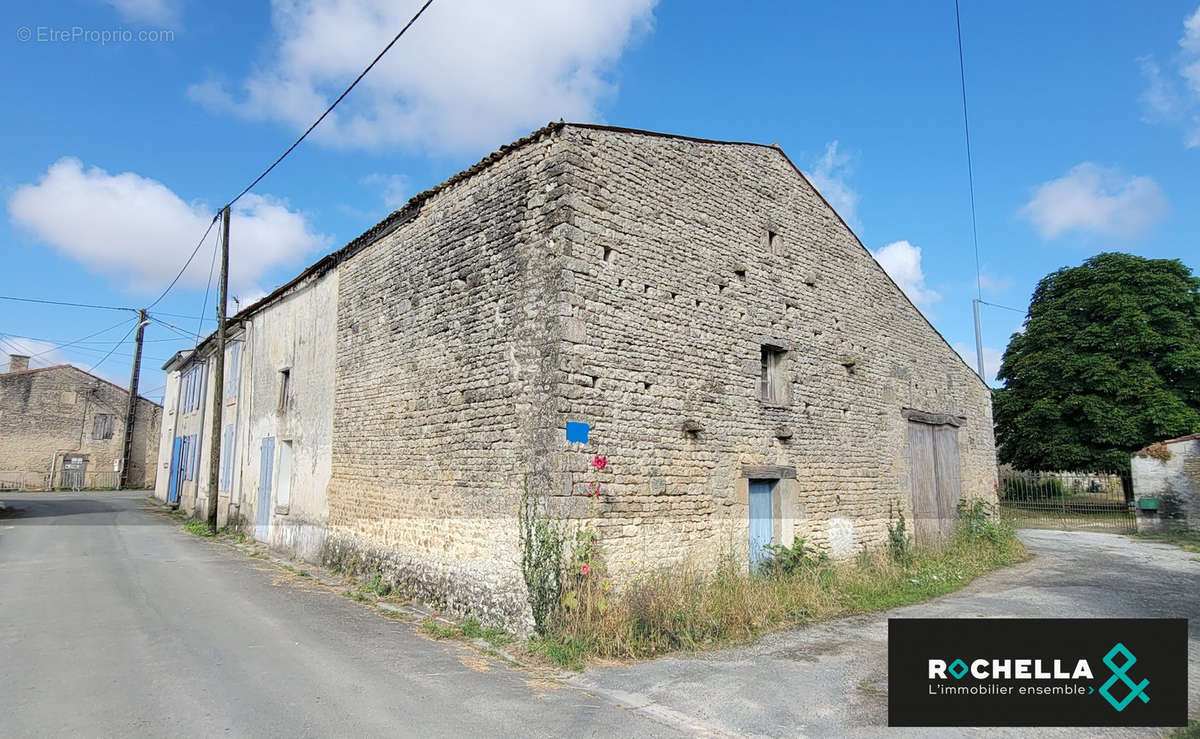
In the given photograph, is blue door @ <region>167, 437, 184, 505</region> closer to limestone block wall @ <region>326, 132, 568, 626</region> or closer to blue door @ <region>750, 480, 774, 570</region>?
limestone block wall @ <region>326, 132, 568, 626</region>

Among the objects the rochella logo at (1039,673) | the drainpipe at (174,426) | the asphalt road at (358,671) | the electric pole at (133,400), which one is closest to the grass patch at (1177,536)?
the asphalt road at (358,671)

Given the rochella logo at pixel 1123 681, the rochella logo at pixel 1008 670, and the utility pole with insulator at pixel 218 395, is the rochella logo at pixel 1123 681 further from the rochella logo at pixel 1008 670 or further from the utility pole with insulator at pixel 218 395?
the utility pole with insulator at pixel 218 395

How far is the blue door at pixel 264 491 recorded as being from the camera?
13656 mm

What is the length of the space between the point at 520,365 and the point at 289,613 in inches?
160

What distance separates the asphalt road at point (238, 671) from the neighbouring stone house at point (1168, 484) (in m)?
17.9

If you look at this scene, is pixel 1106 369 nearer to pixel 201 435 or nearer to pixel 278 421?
pixel 278 421

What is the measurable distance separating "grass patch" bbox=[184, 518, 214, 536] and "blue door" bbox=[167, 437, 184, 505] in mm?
5633

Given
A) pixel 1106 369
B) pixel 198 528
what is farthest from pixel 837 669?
pixel 1106 369

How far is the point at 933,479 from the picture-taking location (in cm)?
1315

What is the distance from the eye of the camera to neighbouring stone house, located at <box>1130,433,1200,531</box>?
16.0m

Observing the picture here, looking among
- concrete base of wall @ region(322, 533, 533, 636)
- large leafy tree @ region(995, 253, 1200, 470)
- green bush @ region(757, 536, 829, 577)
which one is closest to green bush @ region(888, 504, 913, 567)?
green bush @ region(757, 536, 829, 577)

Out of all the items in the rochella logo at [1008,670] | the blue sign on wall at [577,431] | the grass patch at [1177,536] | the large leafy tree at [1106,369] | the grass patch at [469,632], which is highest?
the large leafy tree at [1106,369]

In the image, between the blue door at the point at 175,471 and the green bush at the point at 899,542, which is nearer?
the green bush at the point at 899,542

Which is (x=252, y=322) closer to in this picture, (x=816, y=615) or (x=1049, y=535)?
(x=816, y=615)
